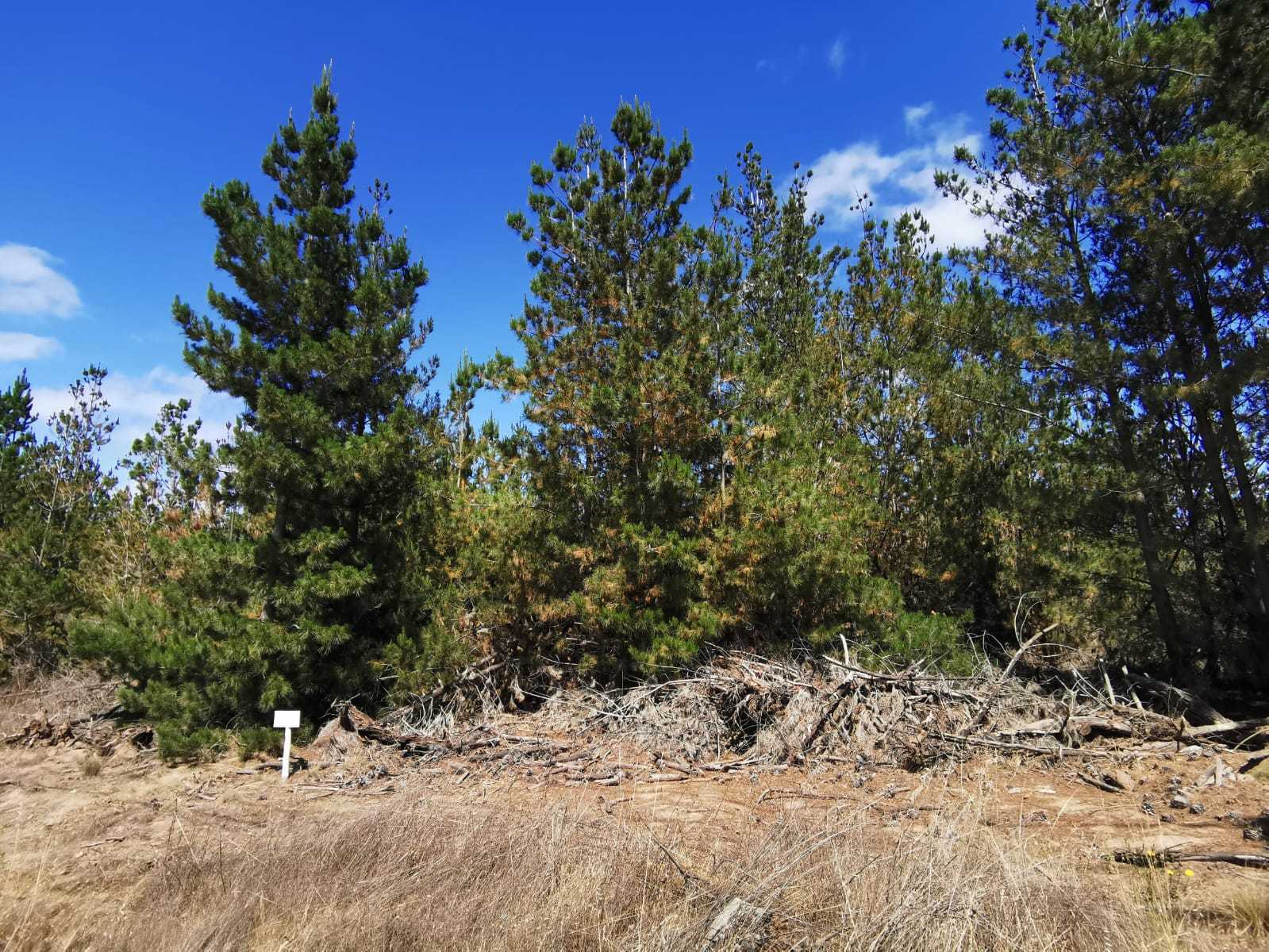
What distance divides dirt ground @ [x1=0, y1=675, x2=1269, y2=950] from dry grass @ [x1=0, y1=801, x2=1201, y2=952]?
0.38ft

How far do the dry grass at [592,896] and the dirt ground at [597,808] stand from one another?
4.5 inches

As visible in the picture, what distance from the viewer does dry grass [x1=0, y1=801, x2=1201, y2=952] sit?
129 inches

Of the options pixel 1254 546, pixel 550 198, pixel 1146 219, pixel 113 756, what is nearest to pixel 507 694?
pixel 113 756

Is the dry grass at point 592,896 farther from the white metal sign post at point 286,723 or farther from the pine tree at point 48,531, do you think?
the pine tree at point 48,531

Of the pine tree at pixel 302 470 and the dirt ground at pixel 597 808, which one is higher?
the pine tree at pixel 302 470

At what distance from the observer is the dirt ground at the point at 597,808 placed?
14.0ft

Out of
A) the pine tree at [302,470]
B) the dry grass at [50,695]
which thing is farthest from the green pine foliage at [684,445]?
the dry grass at [50,695]

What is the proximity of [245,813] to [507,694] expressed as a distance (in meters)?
4.69

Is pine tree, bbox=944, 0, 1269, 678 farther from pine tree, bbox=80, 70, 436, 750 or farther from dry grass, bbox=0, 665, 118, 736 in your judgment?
dry grass, bbox=0, 665, 118, 736

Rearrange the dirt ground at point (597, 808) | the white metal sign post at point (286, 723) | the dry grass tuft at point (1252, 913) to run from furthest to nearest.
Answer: the white metal sign post at point (286, 723) → the dirt ground at point (597, 808) → the dry grass tuft at point (1252, 913)

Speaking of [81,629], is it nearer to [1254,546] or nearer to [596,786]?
[596,786]

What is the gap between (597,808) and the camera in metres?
6.44

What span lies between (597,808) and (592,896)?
2792 mm

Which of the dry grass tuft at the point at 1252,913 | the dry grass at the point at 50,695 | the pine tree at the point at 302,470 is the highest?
the pine tree at the point at 302,470
